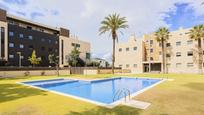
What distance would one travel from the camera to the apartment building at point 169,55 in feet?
131

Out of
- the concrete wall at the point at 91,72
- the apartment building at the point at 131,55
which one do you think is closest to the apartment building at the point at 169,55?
the apartment building at the point at 131,55

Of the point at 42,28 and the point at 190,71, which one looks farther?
the point at 42,28

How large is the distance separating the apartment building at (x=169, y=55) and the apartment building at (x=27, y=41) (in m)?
18.3

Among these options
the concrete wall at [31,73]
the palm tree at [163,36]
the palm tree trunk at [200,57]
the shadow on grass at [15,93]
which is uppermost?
the palm tree at [163,36]

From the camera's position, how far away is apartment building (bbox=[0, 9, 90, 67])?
1488 inches

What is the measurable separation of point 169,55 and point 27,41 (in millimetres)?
36596

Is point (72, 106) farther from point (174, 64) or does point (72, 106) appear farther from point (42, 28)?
point (42, 28)

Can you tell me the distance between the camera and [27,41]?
140 ft

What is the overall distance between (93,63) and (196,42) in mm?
31710

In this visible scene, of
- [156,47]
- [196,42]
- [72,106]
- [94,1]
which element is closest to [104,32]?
[94,1]

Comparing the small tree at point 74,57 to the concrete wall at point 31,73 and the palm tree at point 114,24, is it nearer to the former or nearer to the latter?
the concrete wall at point 31,73

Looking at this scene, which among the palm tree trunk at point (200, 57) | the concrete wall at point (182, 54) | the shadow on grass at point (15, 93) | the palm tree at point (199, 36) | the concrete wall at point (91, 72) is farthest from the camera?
the concrete wall at point (91, 72)

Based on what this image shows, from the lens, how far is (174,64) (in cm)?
4231

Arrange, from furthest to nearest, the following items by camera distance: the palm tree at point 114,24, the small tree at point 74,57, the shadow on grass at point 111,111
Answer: the small tree at point 74,57 → the palm tree at point 114,24 → the shadow on grass at point 111,111
